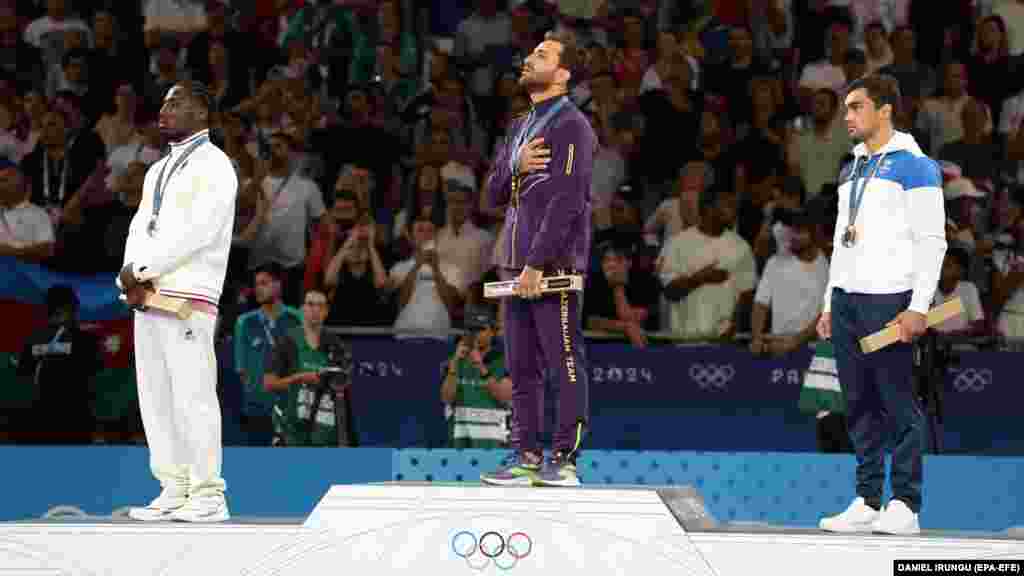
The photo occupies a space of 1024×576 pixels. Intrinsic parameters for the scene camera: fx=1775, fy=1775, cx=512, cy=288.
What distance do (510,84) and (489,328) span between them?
303cm

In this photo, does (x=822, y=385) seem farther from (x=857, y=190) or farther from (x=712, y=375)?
(x=857, y=190)

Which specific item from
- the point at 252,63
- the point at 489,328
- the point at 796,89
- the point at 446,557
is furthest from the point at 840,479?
the point at 252,63

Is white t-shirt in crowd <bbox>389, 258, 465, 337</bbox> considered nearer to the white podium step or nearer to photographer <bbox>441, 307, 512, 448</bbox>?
photographer <bbox>441, 307, 512, 448</bbox>

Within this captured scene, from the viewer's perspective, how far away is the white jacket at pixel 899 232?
7477 mm

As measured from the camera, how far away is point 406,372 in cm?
1165

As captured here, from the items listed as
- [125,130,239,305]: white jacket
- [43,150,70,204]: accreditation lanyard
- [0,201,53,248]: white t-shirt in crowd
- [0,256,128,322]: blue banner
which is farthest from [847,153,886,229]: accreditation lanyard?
[43,150,70,204]: accreditation lanyard

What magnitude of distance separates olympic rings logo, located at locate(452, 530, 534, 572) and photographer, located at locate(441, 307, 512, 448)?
3701 mm

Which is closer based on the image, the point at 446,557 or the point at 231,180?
the point at 446,557

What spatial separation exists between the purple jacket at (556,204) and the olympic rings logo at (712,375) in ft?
12.5

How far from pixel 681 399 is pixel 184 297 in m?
4.68

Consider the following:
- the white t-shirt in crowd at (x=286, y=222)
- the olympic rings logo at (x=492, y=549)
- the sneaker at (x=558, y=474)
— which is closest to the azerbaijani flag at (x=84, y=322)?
the white t-shirt in crowd at (x=286, y=222)

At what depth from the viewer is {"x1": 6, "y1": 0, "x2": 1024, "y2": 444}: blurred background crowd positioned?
1221cm

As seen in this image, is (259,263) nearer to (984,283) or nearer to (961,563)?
(984,283)

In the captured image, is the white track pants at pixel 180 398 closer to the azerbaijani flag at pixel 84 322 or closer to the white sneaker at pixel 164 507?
the white sneaker at pixel 164 507
